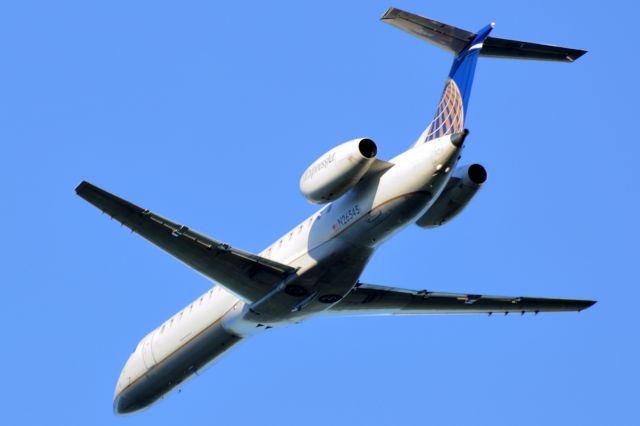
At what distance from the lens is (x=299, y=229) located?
114ft

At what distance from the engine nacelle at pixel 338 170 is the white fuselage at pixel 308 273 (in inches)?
27.0

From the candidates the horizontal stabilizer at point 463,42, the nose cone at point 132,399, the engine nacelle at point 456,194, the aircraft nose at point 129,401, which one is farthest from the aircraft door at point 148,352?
the horizontal stabilizer at point 463,42

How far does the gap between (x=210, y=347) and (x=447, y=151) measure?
37.8 ft

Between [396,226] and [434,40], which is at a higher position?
[434,40]

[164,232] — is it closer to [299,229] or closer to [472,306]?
[299,229]

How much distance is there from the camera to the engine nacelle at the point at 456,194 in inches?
1264

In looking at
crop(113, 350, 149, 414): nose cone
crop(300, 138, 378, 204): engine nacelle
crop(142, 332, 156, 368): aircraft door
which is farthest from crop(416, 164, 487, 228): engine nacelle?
crop(113, 350, 149, 414): nose cone

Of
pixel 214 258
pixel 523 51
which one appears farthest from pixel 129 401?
pixel 523 51

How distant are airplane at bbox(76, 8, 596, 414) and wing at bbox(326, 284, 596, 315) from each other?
0.03 meters

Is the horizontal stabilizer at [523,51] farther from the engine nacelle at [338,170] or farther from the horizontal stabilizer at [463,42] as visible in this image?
the engine nacelle at [338,170]

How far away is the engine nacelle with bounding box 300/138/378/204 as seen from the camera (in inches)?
1222

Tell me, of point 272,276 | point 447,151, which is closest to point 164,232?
point 272,276

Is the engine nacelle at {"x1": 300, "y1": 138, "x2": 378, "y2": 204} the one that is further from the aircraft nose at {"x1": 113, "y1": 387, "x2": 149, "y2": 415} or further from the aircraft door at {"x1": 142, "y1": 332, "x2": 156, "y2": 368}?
the aircraft nose at {"x1": 113, "y1": 387, "x2": 149, "y2": 415}

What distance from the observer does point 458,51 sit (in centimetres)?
3503
